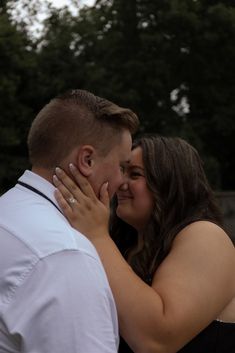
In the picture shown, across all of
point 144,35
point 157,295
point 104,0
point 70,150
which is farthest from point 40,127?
point 104,0

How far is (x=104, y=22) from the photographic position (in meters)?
20.9

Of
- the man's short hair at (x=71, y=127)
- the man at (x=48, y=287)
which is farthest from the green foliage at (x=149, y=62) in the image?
the man at (x=48, y=287)

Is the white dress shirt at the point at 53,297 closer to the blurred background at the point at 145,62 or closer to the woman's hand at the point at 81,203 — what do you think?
the woman's hand at the point at 81,203

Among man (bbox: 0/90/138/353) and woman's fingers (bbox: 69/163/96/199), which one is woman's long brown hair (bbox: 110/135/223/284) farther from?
man (bbox: 0/90/138/353)

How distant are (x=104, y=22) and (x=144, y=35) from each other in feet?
5.83

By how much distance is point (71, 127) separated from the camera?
1748mm

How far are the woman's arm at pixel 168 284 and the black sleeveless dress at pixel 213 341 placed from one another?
0.07 meters

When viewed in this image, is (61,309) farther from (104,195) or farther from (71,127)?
(104,195)

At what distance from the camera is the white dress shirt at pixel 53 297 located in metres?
1.38

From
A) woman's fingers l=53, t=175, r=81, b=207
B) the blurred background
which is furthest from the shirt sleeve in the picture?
the blurred background

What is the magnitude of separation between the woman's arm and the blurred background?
599 inches

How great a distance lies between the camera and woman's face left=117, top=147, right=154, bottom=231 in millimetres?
2547

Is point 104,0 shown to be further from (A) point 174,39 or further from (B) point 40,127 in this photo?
(B) point 40,127

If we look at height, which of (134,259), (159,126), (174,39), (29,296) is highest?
(29,296)
